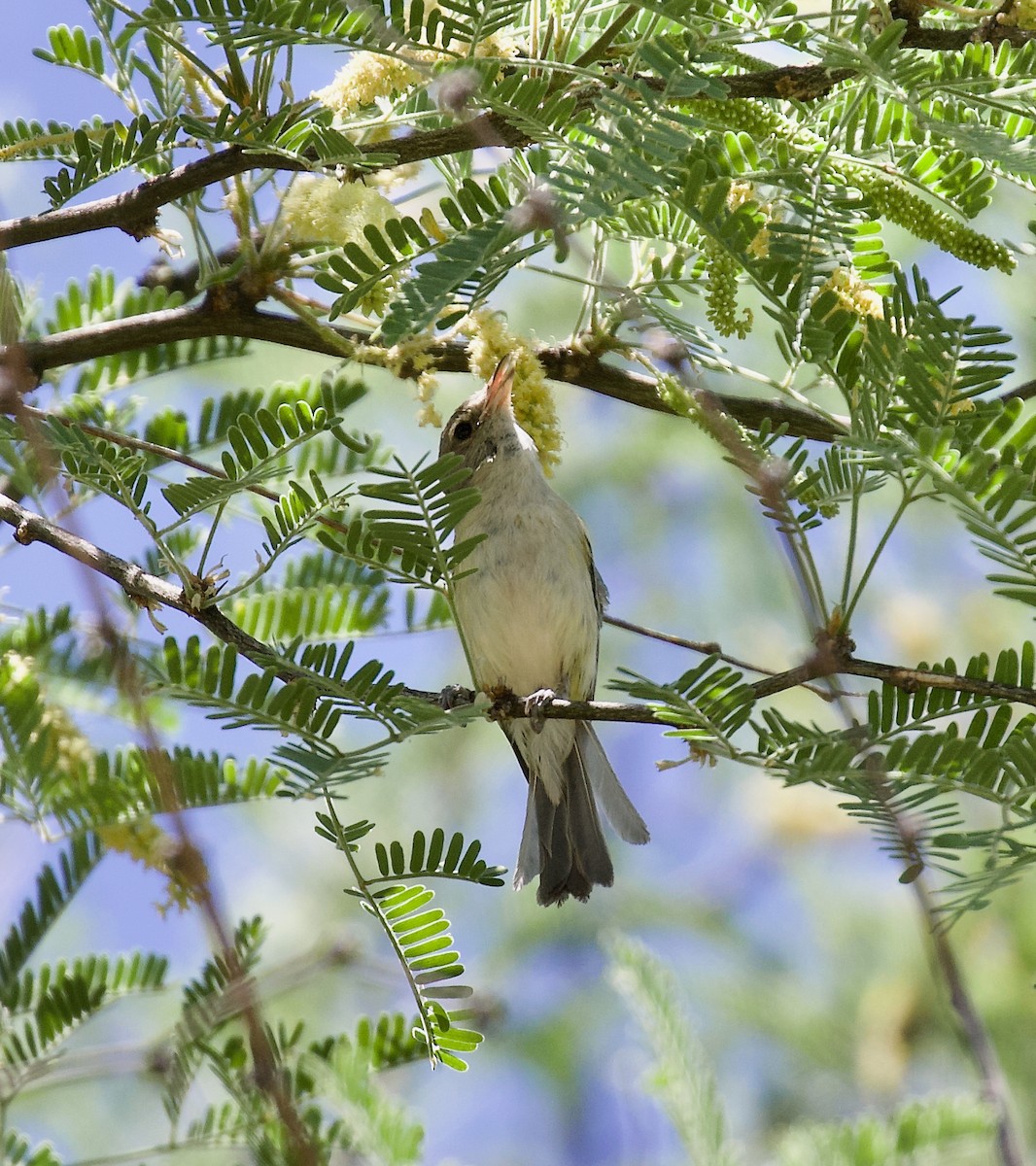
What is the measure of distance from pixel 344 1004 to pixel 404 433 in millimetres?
3187

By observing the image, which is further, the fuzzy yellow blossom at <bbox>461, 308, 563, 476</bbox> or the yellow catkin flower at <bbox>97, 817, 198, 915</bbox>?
the yellow catkin flower at <bbox>97, 817, 198, 915</bbox>

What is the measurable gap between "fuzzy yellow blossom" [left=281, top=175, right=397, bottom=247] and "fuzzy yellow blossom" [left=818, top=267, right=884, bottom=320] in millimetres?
872

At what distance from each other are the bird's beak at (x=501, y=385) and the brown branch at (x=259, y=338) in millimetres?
137

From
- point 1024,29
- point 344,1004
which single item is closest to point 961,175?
point 1024,29

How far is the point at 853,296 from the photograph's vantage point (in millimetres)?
2471

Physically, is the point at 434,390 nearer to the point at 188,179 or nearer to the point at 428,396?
the point at 428,396

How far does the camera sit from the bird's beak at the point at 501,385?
2963 mm

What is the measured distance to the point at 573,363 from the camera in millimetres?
3066

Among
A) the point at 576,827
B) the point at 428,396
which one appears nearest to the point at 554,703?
the point at 428,396

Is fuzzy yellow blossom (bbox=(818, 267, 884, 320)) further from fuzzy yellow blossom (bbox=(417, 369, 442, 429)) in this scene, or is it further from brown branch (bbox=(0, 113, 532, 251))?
fuzzy yellow blossom (bbox=(417, 369, 442, 429))

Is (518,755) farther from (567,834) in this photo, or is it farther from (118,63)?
(118,63)

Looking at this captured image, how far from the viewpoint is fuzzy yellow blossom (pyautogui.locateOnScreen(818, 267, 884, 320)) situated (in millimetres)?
2445

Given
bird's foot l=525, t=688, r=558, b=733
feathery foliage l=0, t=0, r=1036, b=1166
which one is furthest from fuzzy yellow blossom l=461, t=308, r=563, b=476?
bird's foot l=525, t=688, r=558, b=733

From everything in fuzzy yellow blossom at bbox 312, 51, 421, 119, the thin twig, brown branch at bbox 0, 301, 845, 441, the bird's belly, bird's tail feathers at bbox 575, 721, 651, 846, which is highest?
fuzzy yellow blossom at bbox 312, 51, 421, 119
